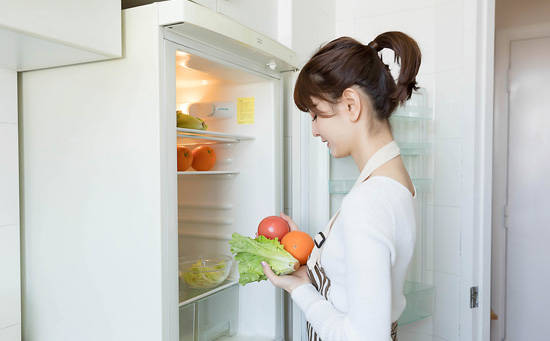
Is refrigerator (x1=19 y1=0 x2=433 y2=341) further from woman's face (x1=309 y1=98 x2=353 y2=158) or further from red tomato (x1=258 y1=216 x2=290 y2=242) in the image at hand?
woman's face (x1=309 y1=98 x2=353 y2=158)

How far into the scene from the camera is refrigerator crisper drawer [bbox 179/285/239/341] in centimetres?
134

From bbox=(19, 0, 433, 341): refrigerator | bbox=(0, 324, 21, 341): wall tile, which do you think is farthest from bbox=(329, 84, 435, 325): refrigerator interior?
bbox=(0, 324, 21, 341): wall tile

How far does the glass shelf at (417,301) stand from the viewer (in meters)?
1.70

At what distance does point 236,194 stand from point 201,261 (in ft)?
0.93

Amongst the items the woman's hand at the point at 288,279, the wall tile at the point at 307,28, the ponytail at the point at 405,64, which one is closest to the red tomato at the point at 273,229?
the woman's hand at the point at 288,279

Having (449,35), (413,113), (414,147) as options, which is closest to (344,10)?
(449,35)

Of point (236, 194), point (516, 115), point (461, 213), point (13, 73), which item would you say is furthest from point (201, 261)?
point (516, 115)

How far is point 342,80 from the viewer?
2.94 feet

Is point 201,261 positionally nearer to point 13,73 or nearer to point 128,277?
point 128,277

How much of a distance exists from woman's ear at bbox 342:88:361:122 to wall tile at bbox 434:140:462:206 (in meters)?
1.00

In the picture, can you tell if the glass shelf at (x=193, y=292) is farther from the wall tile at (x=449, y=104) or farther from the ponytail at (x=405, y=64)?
the wall tile at (x=449, y=104)

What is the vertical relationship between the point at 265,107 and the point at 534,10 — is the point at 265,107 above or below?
below

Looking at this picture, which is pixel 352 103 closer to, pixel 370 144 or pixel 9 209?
pixel 370 144

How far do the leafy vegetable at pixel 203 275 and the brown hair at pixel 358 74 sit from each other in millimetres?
727
